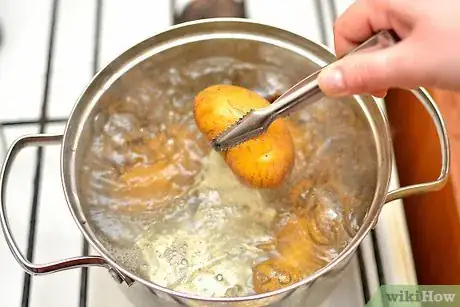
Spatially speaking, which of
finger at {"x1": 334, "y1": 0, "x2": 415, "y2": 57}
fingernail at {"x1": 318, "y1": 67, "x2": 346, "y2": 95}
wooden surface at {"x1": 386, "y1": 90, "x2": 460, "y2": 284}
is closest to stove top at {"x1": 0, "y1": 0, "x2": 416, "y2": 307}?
wooden surface at {"x1": 386, "y1": 90, "x2": 460, "y2": 284}

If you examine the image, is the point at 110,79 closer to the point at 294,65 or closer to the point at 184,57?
the point at 184,57

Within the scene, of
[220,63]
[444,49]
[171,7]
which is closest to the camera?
[444,49]

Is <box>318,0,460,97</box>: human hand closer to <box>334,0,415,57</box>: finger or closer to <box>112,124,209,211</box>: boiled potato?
<box>334,0,415,57</box>: finger

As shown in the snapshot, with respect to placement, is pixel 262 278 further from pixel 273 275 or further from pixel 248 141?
pixel 248 141

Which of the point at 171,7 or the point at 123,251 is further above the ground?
the point at 171,7

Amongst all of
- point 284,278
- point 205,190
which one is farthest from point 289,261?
point 205,190

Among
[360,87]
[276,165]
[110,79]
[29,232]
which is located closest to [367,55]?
[360,87]
